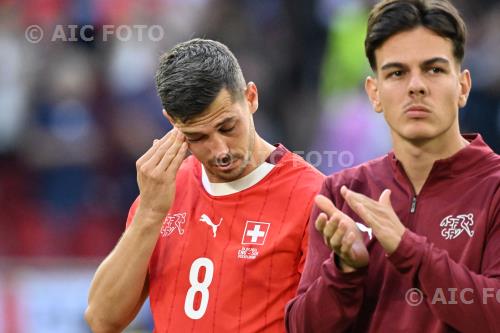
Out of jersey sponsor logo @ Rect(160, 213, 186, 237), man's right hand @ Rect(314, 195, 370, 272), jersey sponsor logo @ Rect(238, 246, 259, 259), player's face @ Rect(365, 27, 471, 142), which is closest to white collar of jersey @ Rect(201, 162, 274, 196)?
jersey sponsor logo @ Rect(160, 213, 186, 237)

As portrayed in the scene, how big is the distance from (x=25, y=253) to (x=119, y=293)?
4875 millimetres

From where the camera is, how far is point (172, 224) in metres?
4.46

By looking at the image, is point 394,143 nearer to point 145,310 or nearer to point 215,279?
point 215,279

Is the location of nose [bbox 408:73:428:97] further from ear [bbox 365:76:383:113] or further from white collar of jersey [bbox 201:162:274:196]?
white collar of jersey [bbox 201:162:274:196]

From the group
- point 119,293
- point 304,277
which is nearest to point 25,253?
point 119,293

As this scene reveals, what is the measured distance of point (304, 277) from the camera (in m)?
3.74

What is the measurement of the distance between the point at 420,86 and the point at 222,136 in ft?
3.11

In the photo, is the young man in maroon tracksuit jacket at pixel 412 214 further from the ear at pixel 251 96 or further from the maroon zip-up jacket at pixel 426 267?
the ear at pixel 251 96

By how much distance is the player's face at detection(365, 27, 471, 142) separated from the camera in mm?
3588

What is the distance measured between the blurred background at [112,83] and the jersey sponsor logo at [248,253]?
4.46m

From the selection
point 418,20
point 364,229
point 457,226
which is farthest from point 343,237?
point 418,20

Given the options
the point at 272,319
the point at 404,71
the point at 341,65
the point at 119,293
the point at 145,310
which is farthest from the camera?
the point at 341,65

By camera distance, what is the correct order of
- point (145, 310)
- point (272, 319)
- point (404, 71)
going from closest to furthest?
point (404, 71)
point (272, 319)
point (145, 310)

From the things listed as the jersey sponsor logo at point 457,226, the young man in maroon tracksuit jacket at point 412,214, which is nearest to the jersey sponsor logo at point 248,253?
the young man in maroon tracksuit jacket at point 412,214
